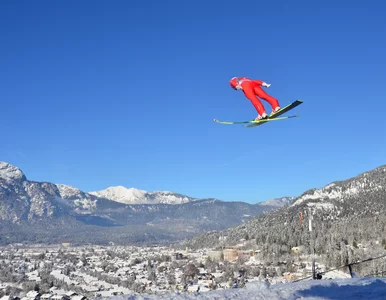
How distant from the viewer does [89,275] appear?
176m

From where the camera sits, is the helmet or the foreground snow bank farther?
the helmet

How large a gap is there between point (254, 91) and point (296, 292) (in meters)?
8.70

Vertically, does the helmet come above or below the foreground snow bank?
above

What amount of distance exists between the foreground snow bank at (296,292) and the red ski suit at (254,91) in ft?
25.1

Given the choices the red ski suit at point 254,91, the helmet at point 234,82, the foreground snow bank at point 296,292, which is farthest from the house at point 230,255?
the foreground snow bank at point 296,292

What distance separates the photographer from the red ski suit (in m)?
18.2

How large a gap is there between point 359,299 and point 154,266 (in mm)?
190907

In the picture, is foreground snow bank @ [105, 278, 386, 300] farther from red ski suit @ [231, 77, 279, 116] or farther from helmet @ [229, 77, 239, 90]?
helmet @ [229, 77, 239, 90]

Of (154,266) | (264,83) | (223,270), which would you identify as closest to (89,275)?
(154,266)

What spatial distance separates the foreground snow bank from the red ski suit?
25.1ft

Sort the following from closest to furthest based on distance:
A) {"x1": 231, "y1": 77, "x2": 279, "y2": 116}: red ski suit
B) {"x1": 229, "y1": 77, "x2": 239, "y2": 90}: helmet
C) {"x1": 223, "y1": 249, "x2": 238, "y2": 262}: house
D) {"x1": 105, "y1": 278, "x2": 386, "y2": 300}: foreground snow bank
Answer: {"x1": 105, "y1": 278, "x2": 386, "y2": 300}: foreground snow bank, {"x1": 231, "y1": 77, "x2": 279, "y2": 116}: red ski suit, {"x1": 229, "y1": 77, "x2": 239, "y2": 90}: helmet, {"x1": 223, "y1": 249, "x2": 238, "y2": 262}: house

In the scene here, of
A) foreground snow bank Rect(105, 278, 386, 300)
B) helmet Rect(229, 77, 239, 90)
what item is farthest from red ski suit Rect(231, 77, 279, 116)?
foreground snow bank Rect(105, 278, 386, 300)

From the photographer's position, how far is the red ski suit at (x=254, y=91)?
18172 millimetres

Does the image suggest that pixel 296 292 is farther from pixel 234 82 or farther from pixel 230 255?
pixel 230 255
